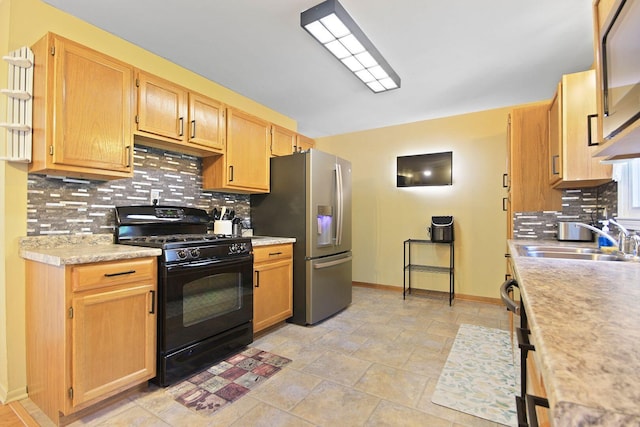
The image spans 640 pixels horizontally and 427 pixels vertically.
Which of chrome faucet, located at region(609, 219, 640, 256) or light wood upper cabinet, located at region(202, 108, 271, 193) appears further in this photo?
light wood upper cabinet, located at region(202, 108, 271, 193)

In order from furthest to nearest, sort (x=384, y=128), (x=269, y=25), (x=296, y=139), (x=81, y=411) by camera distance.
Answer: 1. (x=384, y=128)
2. (x=296, y=139)
3. (x=269, y=25)
4. (x=81, y=411)

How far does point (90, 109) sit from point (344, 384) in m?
2.46

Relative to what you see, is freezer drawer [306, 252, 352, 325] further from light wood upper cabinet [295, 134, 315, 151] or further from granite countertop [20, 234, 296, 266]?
granite countertop [20, 234, 296, 266]

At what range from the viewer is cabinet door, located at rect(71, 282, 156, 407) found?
1.64 m

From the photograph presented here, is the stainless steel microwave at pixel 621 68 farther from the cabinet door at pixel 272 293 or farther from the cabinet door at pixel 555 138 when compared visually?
the cabinet door at pixel 272 293

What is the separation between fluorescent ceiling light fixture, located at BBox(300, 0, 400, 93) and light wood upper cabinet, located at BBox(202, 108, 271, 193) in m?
→ 1.13

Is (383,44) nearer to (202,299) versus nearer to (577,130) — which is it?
(577,130)

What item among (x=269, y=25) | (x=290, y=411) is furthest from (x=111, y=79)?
(x=290, y=411)

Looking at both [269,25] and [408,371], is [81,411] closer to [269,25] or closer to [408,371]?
[408,371]

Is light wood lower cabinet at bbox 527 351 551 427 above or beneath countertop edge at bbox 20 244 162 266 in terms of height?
beneath

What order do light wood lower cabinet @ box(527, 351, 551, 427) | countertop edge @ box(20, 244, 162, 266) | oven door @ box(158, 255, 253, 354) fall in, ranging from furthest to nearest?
oven door @ box(158, 255, 253, 354) < countertop edge @ box(20, 244, 162, 266) < light wood lower cabinet @ box(527, 351, 551, 427)

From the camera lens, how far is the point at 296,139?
3.85 metres

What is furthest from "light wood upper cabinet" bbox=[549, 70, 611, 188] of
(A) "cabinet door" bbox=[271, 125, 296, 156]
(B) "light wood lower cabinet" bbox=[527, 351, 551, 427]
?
(A) "cabinet door" bbox=[271, 125, 296, 156]

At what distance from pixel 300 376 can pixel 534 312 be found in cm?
188
